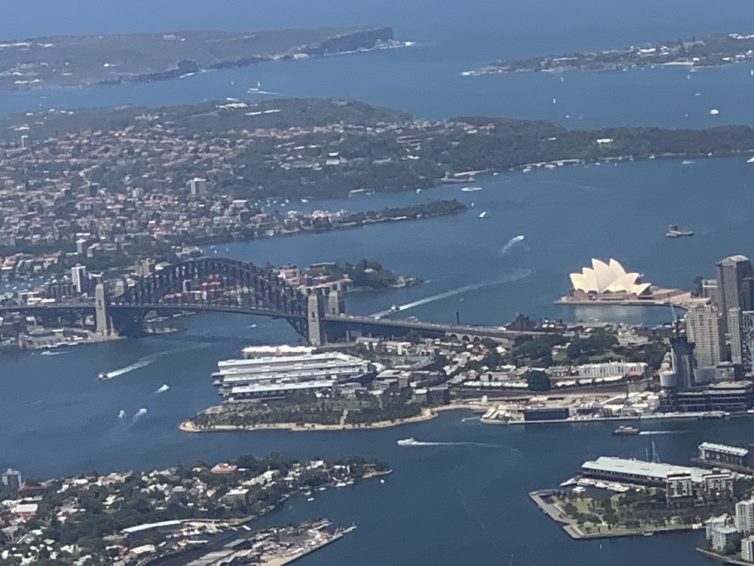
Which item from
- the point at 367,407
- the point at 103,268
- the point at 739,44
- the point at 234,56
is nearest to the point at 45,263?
the point at 103,268

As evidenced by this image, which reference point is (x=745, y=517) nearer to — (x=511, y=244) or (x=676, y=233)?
(x=676, y=233)

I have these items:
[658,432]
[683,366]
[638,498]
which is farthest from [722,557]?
[683,366]

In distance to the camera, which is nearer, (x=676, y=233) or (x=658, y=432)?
(x=658, y=432)

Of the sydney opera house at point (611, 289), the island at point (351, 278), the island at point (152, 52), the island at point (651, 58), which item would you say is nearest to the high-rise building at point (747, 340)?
the sydney opera house at point (611, 289)

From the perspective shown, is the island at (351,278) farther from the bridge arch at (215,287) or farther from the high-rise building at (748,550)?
the high-rise building at (748,550)

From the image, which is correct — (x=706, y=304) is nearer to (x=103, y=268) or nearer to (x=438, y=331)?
(x=438, y=331)

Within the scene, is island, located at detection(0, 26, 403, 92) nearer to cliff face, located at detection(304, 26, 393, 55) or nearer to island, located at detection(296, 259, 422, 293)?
Answer: cliff face, located at detection(304, 26, 393, 55)
